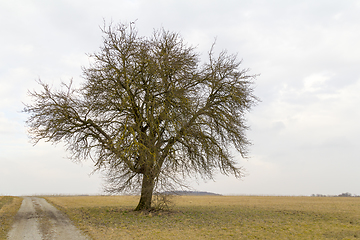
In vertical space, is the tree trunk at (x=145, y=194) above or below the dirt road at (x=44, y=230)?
above

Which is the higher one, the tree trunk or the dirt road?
the tree trunk

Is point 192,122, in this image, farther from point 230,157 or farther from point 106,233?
point 106,233

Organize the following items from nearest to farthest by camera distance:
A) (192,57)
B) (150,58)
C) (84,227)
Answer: (84,227), (150,58), (192,57)

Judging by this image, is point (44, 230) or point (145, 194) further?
point (145, 194)

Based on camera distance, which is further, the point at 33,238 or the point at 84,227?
the point at 84,227

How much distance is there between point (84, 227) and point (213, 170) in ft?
27.1

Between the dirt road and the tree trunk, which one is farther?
the tree trunk

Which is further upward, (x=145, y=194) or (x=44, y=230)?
(x=145, y=194)

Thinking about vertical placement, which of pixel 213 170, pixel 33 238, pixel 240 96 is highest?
pixel 240 96

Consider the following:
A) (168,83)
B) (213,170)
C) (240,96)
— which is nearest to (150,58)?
(168,83)

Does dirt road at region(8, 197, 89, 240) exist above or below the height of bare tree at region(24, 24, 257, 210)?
below

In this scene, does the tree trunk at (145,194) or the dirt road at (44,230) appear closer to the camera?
the dirt road at (44,230)

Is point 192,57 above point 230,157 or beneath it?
above

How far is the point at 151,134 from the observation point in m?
15.9
